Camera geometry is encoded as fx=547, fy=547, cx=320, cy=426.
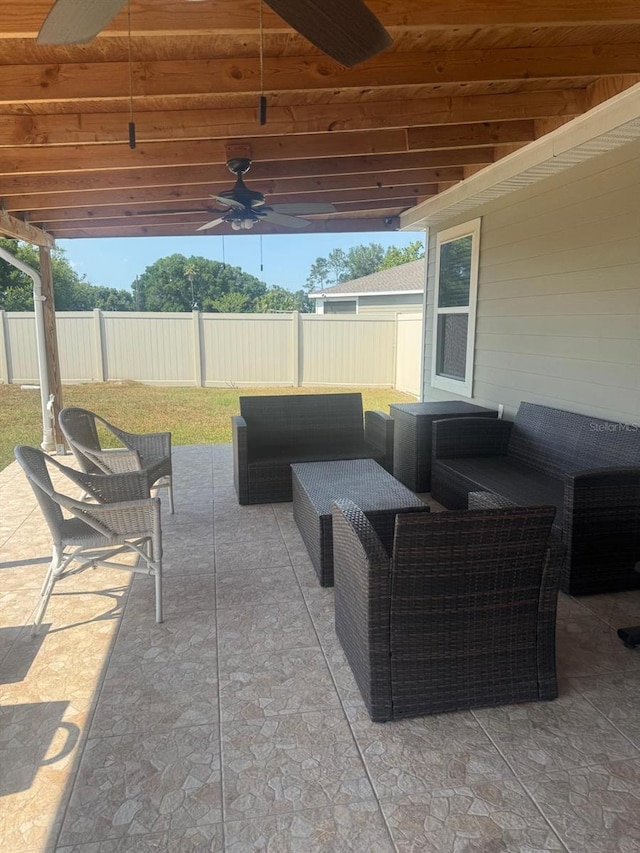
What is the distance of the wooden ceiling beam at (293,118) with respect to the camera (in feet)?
10.5

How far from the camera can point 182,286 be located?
2611 centimetres

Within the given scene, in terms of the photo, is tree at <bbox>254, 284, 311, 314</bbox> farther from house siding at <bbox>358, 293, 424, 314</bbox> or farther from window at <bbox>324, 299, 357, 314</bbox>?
house siding at <bbox>358, 293, 424, 314</bbox>

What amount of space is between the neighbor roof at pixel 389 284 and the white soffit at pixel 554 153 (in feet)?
28.4

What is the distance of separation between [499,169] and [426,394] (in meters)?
2.82

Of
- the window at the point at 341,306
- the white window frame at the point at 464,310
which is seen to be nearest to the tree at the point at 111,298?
the window at the point at 341,306

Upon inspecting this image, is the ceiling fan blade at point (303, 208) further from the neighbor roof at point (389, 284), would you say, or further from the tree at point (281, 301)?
the tree at point (281, 301)

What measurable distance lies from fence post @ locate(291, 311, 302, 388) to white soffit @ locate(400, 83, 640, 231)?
17.2 feet

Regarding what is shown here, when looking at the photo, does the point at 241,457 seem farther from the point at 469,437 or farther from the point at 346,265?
the point at 346,265

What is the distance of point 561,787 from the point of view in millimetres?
1687

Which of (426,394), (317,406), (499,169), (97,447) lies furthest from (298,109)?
(426,394)

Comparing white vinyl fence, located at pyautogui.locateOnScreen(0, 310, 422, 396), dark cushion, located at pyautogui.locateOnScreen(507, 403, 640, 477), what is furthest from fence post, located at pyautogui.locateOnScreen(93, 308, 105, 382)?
dark cushion, located at pyautogui.locateOnScreen(507, 403, 640, 477)

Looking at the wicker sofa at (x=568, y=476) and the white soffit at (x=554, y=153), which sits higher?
the white soffit at (x=554, y=153)

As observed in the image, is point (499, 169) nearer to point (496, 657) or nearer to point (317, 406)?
point (317, 406)

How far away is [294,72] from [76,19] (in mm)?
1332
